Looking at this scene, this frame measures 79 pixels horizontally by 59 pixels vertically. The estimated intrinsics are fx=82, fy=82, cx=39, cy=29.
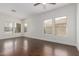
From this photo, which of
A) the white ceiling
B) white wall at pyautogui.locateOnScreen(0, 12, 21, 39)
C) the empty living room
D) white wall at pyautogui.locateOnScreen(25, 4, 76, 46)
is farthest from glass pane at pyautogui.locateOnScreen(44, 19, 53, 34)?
white wall at pyautogui.locateOnScreen(0, 12, 21, 39)

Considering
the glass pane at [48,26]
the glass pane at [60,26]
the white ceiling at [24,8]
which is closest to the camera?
the white ceiling at [24,8]

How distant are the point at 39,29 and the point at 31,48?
59 cm

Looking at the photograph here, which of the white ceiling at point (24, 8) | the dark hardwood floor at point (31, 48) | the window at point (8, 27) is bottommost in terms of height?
the dark hardwood floor at point (31, 48)

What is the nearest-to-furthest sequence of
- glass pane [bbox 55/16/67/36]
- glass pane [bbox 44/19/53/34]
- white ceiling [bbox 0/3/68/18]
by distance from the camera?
white ceiling [bbox 0/3/68/18] < glass pane [bbox 55/16/67/36] < glass pane [bbox 44/19/53/34]

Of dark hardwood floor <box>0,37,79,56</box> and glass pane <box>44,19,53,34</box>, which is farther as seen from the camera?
glass pane <box>44,19,53,34</box>

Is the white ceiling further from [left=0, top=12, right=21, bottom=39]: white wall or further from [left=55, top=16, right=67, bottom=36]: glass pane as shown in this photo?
[left=55, top=16, right=67, bottom=36]: glass pane

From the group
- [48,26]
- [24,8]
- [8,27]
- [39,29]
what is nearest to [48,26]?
[48,26]

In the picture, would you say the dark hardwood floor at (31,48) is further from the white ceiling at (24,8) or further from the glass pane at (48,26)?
the white ceiling at (24,8)

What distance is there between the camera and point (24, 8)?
6.82 ft

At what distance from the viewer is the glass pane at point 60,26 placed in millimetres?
2057

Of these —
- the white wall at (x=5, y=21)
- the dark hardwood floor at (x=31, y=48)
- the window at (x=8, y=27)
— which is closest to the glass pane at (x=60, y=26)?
A: the dark hardwood floor at (x=31, y=48)

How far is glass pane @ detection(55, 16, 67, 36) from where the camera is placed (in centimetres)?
206

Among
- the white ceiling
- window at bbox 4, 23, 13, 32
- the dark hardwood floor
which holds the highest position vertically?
the white ceiling

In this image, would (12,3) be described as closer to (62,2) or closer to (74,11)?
(62,2)
